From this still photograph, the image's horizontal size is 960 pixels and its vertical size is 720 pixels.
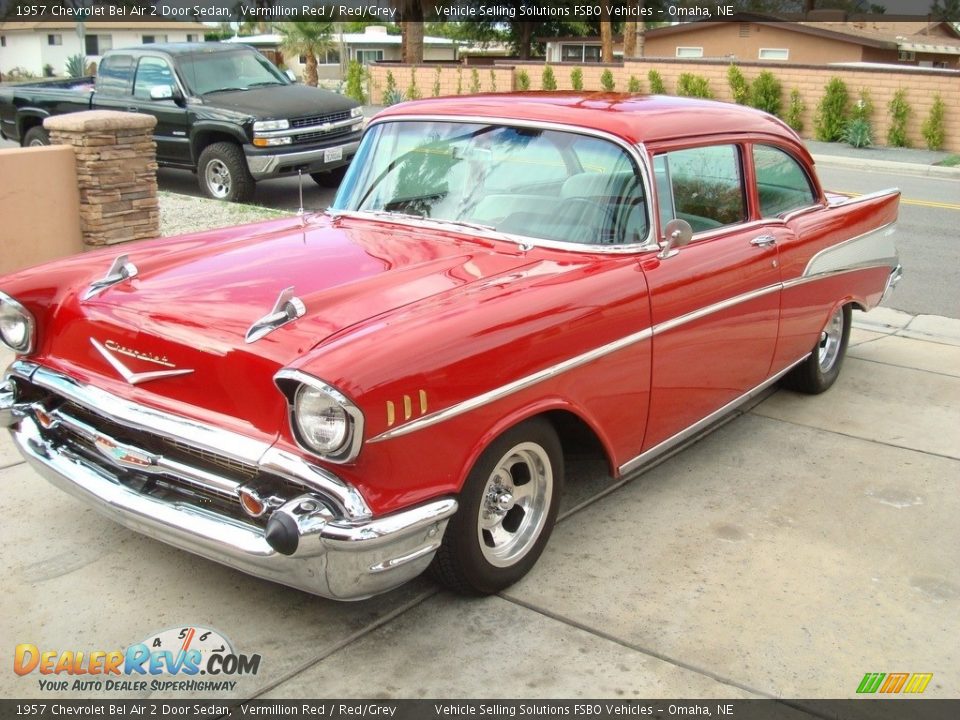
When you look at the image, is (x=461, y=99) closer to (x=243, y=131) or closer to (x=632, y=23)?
(x=243, y=131)

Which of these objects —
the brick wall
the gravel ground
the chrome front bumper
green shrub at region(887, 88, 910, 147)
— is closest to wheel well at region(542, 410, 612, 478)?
the gravel ground

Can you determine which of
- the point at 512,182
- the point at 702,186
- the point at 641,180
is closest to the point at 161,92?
the point at 512,182

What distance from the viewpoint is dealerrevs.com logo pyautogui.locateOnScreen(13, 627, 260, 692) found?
10.3ft

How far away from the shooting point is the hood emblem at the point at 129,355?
339 cm

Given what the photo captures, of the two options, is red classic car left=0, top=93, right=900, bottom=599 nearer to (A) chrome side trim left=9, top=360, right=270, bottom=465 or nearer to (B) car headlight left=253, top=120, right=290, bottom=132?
(A) chrome side trim left=9, top=360, right=270, bottom=465

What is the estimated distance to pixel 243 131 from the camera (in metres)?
11.1

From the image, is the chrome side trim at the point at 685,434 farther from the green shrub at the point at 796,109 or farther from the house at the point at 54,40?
the house at the point at 54,40

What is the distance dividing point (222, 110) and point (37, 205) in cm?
395

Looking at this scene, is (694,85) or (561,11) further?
(561,11)

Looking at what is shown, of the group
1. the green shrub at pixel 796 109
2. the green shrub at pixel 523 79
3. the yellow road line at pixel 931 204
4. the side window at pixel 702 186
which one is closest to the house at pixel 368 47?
the green shrub at pixel 523 79

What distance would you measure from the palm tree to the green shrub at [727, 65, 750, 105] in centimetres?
1817

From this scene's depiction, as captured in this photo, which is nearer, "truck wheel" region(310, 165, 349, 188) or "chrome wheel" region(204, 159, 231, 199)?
"chrome wheel" region(204, 159, 231, 199)

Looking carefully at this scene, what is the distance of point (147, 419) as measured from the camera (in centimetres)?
336

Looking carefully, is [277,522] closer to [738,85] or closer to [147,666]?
[147,666]
